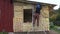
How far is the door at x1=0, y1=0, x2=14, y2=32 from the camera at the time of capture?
711cm

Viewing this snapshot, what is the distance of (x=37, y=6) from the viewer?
22.7ft

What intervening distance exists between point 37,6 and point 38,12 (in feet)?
0.89

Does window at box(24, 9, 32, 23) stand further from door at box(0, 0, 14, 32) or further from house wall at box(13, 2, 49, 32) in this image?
door at box(0, 0, 14, 32)

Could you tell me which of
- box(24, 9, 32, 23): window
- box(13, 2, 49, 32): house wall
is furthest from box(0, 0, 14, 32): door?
box(24, 9, 32, 23): window

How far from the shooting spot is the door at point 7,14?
280 inches

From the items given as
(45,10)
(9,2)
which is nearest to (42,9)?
(45,10)

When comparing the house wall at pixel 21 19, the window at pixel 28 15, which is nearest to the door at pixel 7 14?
the house wall at pixel 21 19

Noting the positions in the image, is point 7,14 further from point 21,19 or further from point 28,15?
point 28,15

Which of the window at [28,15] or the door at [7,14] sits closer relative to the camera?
the door at [7,14]

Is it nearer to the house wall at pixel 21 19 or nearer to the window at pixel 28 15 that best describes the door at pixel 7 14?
the house wall at pixel 21 19

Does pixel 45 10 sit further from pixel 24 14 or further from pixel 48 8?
pixel 24 14

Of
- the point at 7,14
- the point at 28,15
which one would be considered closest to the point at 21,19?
the point at 28,15

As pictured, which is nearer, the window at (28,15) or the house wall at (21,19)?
the house wall at (21,19)

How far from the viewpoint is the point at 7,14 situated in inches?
285
